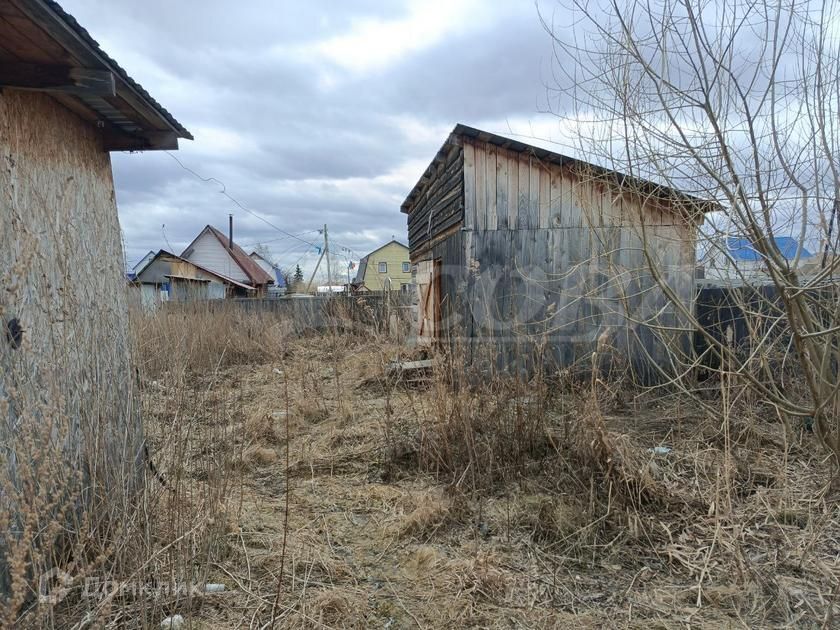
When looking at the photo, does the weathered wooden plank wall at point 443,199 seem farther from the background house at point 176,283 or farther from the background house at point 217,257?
the background house at point 217,257

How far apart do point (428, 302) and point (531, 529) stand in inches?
225

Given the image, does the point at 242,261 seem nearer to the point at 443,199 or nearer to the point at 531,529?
the point at 443,199

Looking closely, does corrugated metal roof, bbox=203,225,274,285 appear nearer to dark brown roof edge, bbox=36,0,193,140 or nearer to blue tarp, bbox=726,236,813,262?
dark brown roof edge, bbox=36,0,193,140

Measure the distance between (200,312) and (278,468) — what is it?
6440 millimetres

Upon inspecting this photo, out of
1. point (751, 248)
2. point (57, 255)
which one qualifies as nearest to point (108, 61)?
point (57, 255)

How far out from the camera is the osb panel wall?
6.93ft

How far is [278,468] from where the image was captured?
15.2 feet

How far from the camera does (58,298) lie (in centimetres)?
274

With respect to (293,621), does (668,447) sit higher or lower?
higher

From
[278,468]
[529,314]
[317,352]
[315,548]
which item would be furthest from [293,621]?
[317,352]

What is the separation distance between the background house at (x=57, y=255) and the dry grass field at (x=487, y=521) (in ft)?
1.18

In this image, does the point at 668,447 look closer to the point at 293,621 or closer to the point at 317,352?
the point at 293,621

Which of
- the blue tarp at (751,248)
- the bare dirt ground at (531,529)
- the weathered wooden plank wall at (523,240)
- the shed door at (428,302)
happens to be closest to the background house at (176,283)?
the bare dirt ground at (531,529)

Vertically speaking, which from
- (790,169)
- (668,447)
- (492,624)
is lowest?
(492,624)
